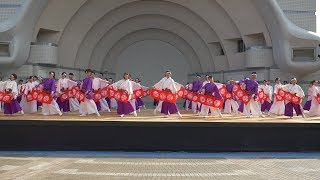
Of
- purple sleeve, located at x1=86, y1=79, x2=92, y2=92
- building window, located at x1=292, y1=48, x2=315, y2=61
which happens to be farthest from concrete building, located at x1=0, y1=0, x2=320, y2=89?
purple sleeve, located at x1=86, y1=79, x2=92, y2=92

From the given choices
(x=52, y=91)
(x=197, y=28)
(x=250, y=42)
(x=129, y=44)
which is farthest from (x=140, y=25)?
(x=52, y=91)


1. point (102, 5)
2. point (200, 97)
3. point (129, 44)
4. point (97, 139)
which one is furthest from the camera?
point (129, 44)

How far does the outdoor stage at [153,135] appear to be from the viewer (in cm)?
1007

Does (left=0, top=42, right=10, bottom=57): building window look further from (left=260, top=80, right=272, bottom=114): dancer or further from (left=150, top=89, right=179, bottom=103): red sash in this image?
(left=260, top=80, right=272, bottom=114): dancer

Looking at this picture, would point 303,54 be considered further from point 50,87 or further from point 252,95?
point 50,87

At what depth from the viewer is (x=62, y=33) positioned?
2380cm

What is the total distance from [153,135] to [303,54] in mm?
14906

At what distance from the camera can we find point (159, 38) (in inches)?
1244

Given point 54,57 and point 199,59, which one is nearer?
point 54,57

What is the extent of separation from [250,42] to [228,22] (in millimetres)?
2171

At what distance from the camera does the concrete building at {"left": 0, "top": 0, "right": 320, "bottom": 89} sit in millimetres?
21125

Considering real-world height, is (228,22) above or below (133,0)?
below

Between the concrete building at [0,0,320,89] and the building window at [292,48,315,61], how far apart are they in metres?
0.06

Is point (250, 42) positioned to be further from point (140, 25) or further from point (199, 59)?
point (140, 25)
